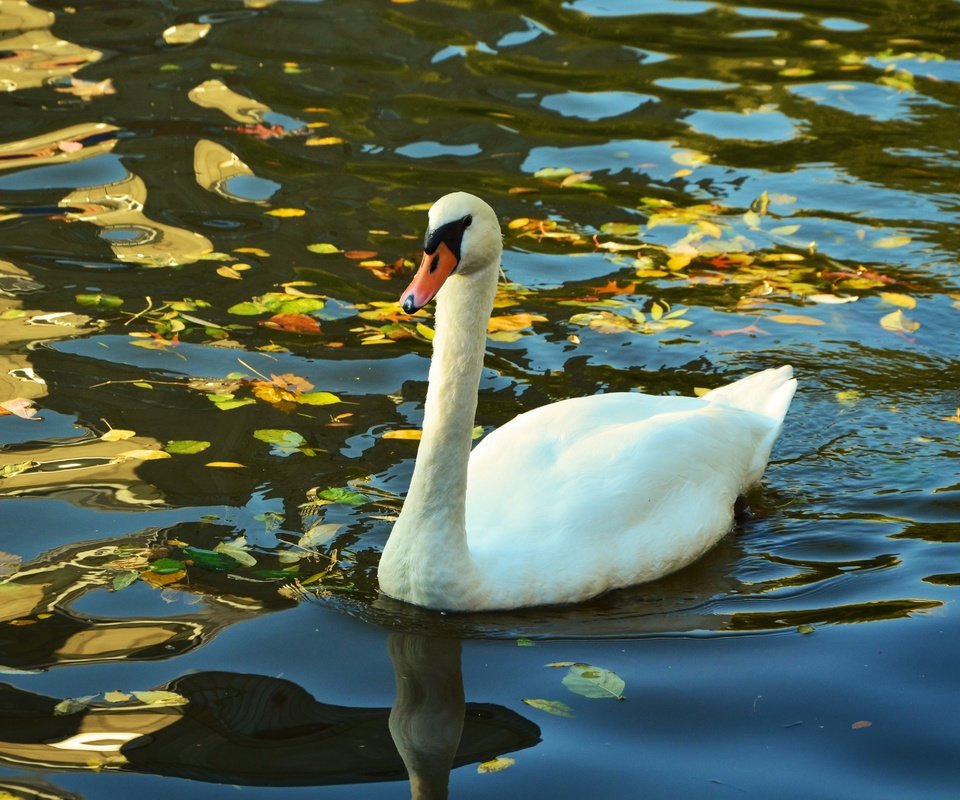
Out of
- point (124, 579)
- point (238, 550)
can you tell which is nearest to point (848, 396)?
point (238, 550)

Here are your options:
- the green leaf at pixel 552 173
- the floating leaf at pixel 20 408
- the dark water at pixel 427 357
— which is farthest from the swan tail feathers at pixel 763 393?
the green leaf at pixel 552 173

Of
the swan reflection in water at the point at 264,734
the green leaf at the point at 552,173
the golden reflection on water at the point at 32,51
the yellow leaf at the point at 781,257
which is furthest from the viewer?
the golden reflection on water at the point at 32,51

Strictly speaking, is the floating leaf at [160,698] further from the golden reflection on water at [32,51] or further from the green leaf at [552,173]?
the golden reflection on water at [32,51]

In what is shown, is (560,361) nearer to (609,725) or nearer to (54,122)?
(609,725)

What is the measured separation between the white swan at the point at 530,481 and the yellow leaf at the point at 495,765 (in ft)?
3.11

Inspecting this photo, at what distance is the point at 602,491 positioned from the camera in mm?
6176

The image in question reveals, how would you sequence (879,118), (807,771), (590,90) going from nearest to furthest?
(807,771)
(879,118)
(590,90)

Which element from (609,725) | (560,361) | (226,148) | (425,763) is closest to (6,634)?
(425,763)

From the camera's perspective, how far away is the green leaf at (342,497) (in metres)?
6.84

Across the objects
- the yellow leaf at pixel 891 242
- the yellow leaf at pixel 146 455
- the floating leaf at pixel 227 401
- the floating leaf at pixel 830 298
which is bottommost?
the yellow leaf at pixel 146 455

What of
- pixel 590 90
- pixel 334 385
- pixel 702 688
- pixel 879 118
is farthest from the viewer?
pixel 590 90

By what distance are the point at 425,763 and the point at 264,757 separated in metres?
0.55

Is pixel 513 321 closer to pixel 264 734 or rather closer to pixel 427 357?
pixel 427 357

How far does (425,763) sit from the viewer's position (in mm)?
4984
